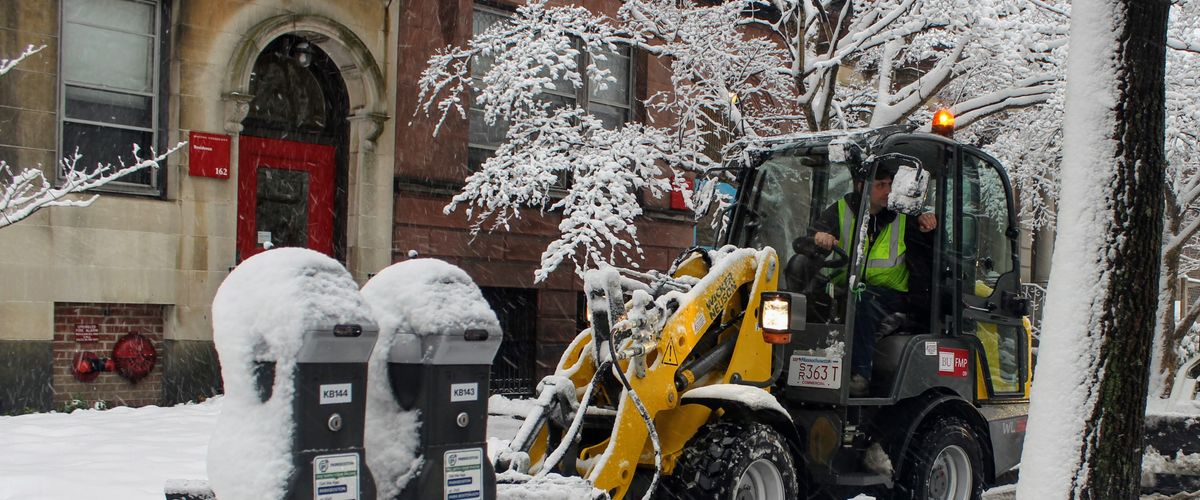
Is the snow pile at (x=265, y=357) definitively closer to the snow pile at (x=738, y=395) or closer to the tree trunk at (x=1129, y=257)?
the snow pile at (x=738, y=395)

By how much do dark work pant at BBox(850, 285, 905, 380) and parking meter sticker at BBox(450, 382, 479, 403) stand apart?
3.55m

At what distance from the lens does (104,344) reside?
12.6 meters

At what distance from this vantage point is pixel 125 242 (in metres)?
12.4

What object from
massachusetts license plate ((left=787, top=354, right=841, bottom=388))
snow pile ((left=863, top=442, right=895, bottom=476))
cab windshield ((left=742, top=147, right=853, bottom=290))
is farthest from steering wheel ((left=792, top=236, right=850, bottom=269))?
snow pile ((left=863, top=442, right=895, bottom=476))

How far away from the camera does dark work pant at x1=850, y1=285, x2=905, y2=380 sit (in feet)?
26.7

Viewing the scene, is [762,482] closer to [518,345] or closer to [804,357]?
[804,357]

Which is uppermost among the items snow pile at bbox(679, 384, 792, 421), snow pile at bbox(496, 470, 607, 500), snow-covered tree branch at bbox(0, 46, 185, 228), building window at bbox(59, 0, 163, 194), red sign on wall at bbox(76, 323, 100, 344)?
building window at bbox(59, 0, 163, 194)

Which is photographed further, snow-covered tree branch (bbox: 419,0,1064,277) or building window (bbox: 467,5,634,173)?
building window (bbox: 467,5,634,173)

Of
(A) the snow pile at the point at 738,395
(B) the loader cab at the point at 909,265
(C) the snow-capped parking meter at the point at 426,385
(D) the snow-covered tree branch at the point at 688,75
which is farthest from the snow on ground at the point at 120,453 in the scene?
(D) the snow-covered tree branch at the point at 688,75

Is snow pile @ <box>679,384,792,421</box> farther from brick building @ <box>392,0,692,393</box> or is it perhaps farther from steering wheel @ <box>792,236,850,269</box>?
brick building @ <box>392,0,692,393</box>

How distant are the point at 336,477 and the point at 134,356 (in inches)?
349

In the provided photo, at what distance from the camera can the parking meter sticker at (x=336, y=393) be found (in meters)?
4.61

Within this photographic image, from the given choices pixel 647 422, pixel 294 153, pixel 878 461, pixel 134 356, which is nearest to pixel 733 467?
pixel 647 422

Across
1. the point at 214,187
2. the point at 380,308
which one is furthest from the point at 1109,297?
the point at 214,187
